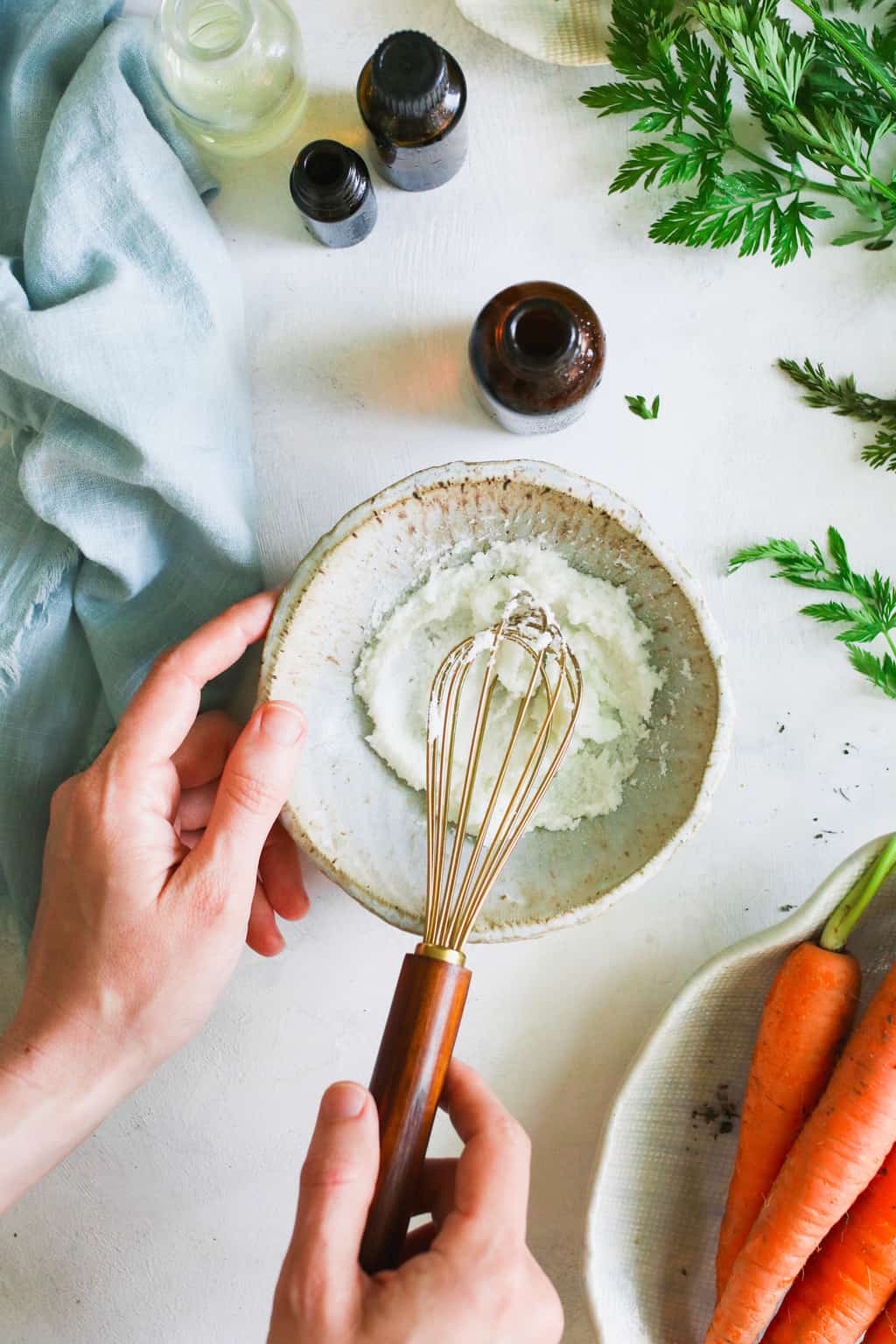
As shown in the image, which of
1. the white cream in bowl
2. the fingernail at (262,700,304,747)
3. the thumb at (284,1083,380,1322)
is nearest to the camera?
the thumb at (284,1083,380,1322)

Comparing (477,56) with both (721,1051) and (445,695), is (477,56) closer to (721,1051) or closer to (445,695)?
(445,695)

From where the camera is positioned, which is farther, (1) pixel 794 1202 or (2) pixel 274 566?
(2) pixel 274 566

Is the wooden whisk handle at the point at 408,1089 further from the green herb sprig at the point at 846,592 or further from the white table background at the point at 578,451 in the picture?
the green herb sprig at the point at 846,592

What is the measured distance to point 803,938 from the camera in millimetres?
762

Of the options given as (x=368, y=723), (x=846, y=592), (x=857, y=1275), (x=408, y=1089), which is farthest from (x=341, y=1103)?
(x=846, y=592)

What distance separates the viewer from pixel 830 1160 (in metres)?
0.72

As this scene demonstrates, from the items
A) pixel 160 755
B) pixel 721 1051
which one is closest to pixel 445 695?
pixel 160 755

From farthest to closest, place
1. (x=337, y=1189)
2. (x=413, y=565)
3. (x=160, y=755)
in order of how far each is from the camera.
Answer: (x=413, y=565), (x=160, y=755), (x=337, y=1189)

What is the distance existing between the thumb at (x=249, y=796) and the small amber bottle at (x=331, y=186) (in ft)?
1.30

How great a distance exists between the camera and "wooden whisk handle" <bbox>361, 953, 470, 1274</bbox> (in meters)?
0.60

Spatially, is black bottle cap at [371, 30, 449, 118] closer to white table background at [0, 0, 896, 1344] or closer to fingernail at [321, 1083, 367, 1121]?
white table background at [0, 0, 896, 1344]

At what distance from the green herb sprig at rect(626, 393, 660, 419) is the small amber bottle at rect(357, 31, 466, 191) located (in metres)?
0.24

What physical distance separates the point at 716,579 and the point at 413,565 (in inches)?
10.0

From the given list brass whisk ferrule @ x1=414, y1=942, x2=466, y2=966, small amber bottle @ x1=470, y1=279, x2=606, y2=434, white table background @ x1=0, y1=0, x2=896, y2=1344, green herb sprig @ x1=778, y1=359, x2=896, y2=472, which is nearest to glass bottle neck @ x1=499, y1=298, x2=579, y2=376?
small amber bottle @ x1=470, y1=279, x2=606, y2=434
